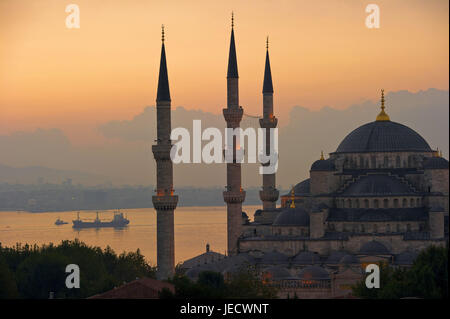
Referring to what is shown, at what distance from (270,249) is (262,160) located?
11.4 m

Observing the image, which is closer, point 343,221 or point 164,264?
point 164,264

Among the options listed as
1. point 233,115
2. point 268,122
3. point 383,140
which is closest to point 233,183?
point 233,115

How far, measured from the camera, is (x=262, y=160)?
7425 centimetres

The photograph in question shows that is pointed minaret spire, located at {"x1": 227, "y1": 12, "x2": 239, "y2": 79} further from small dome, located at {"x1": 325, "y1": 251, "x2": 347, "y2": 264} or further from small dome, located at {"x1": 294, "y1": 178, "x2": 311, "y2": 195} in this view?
small dome, located at {"x1": 325, "y1": 251, "x2": 347, "y2": 264}

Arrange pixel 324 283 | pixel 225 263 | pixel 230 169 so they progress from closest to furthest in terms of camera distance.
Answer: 1. pixel 324 283
2. pixel 225 263
3. pixel 230 169

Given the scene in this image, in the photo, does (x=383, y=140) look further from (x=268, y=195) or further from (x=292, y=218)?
(x=268, y=195)

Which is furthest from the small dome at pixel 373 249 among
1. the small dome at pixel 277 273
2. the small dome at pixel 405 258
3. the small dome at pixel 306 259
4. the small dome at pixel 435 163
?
the small dome at pixel 435 163

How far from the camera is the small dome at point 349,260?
60.2 m

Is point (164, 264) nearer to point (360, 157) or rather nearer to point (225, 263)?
point (225, 263)

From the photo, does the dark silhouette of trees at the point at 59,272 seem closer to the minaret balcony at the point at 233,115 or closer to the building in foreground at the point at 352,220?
the building in foreground at the point at 352,220

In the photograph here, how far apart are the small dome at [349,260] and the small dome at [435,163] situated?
8.38 m

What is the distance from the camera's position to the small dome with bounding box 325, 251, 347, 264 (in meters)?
61.2

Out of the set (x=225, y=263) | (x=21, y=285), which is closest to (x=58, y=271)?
(x=21, y=285)
